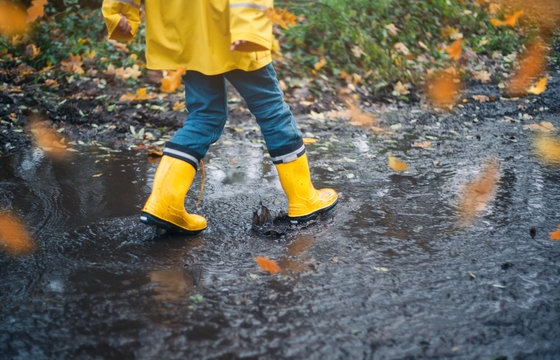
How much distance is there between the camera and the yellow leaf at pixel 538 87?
5.39 meters

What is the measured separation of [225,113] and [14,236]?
3.82 feet

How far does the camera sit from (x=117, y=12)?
6.89 ft

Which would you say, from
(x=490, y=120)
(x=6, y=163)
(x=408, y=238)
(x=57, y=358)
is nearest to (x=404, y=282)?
(x=408, y=238)

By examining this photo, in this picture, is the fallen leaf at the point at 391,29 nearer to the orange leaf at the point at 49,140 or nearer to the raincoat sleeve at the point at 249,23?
the orange leaf at the point at 49,140

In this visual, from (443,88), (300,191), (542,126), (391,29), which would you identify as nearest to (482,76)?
(443,88)

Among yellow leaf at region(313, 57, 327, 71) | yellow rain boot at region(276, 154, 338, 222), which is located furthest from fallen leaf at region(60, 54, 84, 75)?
yellow rain boot at region(276, 154, 338, 222)

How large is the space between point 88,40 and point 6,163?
2957 mm

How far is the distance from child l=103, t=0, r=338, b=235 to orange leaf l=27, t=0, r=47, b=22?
453 centimetres

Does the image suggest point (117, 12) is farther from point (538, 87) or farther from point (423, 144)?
point (538, 87)

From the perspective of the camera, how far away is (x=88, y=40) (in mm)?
5742

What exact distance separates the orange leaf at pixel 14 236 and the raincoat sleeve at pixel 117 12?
1027 millimetres

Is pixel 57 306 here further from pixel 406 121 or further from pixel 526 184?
pixel 406 121

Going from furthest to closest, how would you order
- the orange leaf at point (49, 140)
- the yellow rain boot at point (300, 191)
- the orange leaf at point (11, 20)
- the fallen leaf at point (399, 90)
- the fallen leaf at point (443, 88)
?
the orange leaf at point (11, 20)
the fallen leaf at point (399, 90)
the fallen leaf at point (443, 88)
the orange leaf at point (49, 140)
the yellow rain boot at point (300, 191)

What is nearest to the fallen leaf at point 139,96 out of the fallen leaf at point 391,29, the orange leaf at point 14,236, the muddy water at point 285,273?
the muddy water at point 285,273
